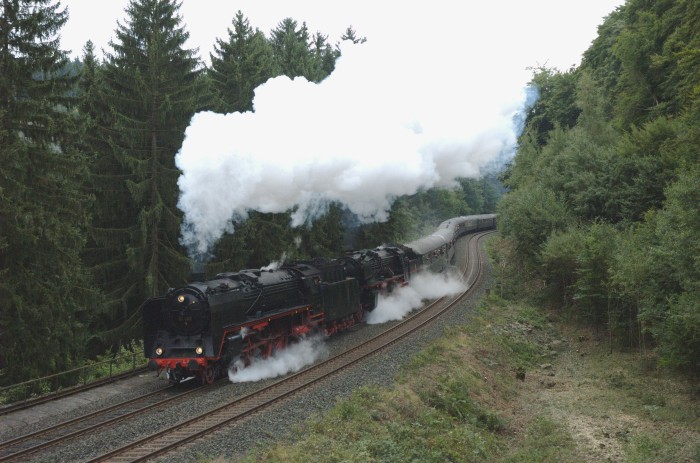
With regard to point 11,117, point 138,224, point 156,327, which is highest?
point 11,117

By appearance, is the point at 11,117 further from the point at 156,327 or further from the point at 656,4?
the point at 656,4

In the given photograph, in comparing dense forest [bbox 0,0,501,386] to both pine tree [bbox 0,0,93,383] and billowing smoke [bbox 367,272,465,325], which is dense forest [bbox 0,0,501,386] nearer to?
pine tree [bbox 0,0,93,383]

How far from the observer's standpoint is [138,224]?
2700cm

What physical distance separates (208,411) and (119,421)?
206cm

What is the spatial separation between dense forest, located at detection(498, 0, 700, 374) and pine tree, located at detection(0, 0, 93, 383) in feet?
62.2

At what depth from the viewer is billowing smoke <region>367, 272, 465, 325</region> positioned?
28.0 meters

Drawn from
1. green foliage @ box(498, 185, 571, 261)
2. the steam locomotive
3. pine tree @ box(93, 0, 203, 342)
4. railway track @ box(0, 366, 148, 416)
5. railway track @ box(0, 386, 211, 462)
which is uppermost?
pine tree @ box(93, 0, 203, 342)

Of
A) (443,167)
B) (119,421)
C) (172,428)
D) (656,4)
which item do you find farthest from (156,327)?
(656,4)

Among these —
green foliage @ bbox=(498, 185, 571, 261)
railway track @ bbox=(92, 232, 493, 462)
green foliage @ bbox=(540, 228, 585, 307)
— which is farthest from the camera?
green foliage @ bbox=(498, 185, 571, 261)

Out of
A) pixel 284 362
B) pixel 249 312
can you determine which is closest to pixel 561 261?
pixel 284 362

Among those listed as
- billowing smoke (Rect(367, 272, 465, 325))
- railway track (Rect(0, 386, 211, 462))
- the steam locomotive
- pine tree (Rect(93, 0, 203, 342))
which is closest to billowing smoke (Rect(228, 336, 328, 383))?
the steam locomotive

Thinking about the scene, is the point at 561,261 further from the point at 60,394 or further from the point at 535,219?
the point at 60,394

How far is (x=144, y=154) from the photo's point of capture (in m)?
27.1

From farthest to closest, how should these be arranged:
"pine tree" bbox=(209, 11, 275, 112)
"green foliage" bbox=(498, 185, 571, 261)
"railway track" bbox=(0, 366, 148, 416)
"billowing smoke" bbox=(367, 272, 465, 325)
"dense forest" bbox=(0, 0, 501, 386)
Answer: "pine tree" bbox=(209, 11, 275, 112)
"green foliage" bbox=(498, 185, 571, 261)
"billowing smoke" bbox=(367, 272, 465, 325)
"dense forest" bbox=(0, 0, 501, 386)
"railway track" bbox=(0, 366, 148, 416)
